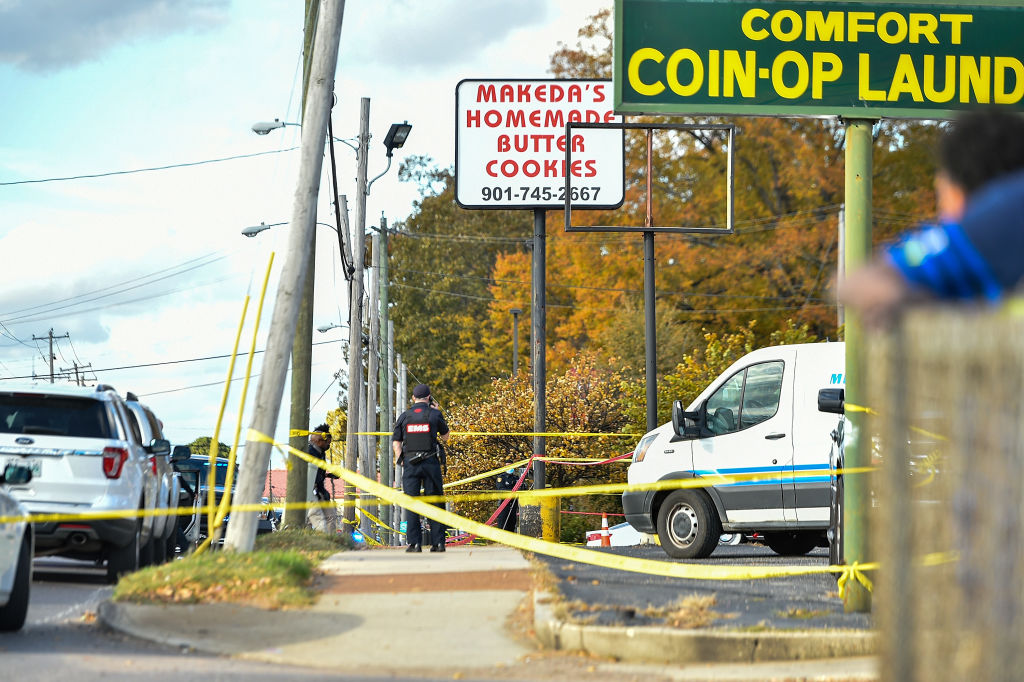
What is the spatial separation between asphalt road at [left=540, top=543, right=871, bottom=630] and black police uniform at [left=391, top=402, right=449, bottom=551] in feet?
9.23

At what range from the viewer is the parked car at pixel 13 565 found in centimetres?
802

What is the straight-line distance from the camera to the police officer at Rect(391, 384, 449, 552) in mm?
14547

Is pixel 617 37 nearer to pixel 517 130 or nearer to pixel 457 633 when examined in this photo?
pixel 457 633

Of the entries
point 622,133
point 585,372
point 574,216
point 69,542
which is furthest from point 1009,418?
point 574,216

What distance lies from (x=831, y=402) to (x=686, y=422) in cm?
326

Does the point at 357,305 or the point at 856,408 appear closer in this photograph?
the point at 856,408

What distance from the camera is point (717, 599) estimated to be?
29.4ft

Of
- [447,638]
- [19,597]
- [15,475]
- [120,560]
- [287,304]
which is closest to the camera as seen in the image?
[447,638]

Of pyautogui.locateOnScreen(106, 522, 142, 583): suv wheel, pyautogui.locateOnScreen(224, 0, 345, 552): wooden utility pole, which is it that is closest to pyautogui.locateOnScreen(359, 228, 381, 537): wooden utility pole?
pyautogui.locateOnScreen(106, 522, 142, 583): suv wheel

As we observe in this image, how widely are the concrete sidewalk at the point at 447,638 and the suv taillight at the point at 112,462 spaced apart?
2761 mm

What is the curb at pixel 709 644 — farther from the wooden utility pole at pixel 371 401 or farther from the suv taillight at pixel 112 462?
the wooden utility pole at pixel 371 401

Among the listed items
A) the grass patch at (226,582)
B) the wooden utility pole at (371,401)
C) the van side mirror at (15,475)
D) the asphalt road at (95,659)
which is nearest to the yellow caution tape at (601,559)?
the grass patch at (226,582)

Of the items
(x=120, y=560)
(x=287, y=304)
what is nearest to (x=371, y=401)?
(x=120, y=560)

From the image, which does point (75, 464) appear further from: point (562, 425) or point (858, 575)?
point (562, 425)
